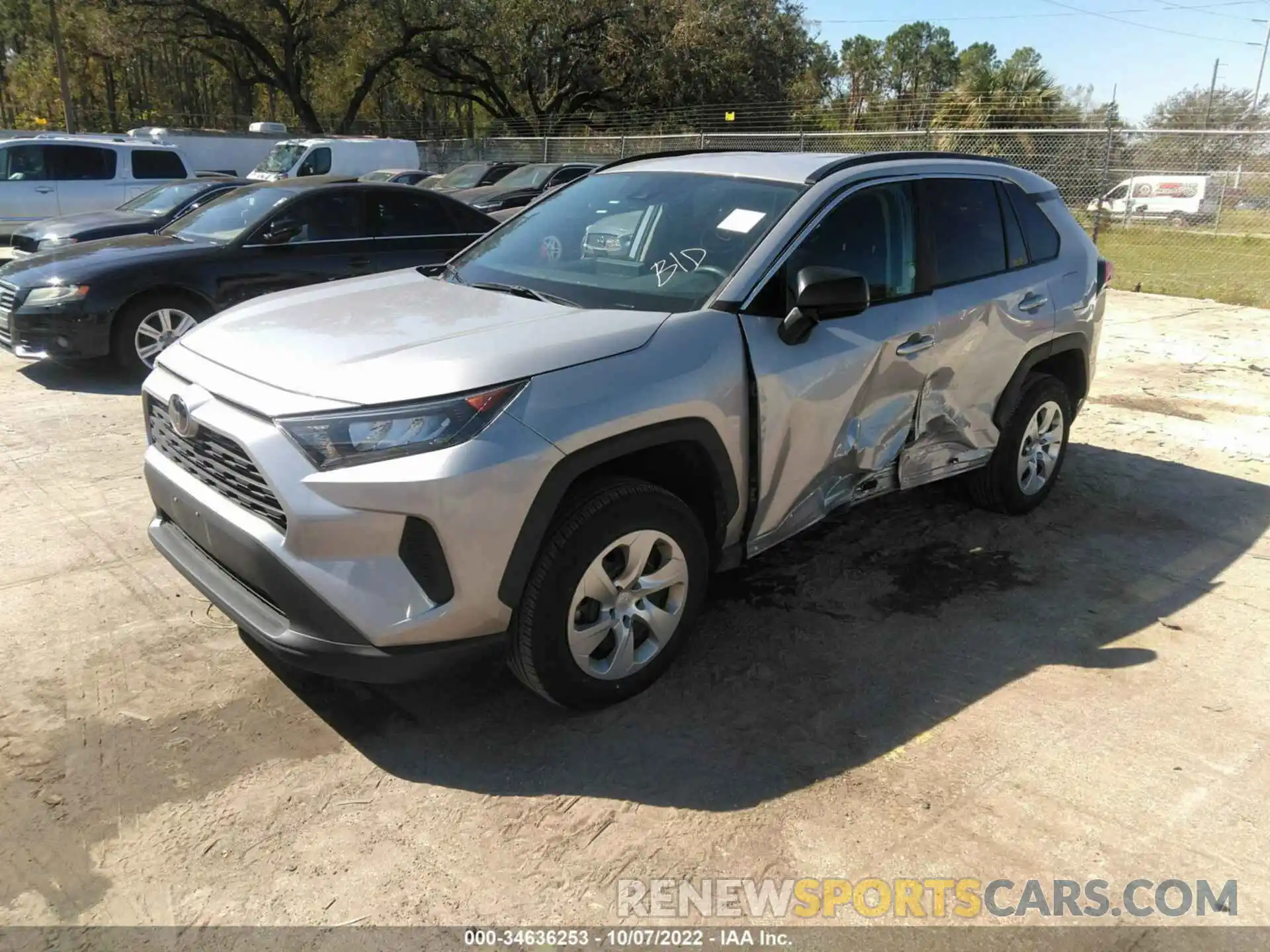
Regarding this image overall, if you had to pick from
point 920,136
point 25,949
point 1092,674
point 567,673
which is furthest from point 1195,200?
point 25,949

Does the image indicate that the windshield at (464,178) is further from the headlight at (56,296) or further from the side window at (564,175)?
the headlight at (56,296)

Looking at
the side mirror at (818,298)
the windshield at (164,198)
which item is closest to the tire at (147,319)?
the windshield at (164,198)

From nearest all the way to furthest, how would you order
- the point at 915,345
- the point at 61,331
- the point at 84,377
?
the point at 915,345 → the point at 61,331 → the point at 84,377

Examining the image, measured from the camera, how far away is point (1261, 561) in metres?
4.64

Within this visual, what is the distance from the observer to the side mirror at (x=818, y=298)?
3.25 metres

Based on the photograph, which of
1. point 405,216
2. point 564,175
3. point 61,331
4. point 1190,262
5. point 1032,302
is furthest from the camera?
point 1190,262

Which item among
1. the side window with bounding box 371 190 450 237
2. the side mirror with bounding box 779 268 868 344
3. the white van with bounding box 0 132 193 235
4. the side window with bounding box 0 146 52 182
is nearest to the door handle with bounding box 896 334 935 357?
the side mirror with bounding box 779 268 868 344

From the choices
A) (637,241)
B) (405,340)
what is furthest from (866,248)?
(405,340)

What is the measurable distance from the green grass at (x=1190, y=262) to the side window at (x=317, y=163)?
13926 millimetres

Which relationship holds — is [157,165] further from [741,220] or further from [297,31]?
[297,31]

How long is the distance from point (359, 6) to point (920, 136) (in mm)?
22977

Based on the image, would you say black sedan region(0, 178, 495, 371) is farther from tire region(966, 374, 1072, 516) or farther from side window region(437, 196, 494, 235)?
tire region(966, 374, 1072, 516)

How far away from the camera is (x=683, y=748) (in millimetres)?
3047

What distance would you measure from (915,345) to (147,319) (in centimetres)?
601
